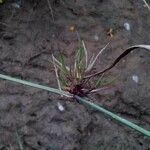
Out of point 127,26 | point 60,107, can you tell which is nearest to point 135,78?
point 127,26

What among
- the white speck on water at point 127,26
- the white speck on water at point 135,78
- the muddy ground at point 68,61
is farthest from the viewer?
the white speck on water at point 127,26

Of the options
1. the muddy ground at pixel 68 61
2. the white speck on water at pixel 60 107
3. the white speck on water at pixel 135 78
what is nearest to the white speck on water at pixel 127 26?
the muddy ground at pixel 68 61

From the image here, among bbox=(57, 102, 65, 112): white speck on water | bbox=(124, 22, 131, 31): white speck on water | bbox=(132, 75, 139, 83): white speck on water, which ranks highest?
bbox=(124, 22, 131, 31): white speck on water

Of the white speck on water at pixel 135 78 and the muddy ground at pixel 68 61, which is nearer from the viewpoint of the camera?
the muddy ground at pixel 68 61

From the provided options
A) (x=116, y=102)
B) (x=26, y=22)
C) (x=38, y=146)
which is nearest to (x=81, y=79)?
(x=38, y=146)

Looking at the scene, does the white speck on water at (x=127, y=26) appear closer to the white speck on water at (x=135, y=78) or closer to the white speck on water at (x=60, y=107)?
the white speck on water at (x=135, y=78)

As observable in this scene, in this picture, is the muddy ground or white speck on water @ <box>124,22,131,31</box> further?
white speck on water @ <box>124,22,131,31</box>

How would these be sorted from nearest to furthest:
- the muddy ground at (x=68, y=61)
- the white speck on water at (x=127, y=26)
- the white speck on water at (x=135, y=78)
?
the muddy ground at (x=68, y=61) < the white speck on water at (x=135, y=78) < the white speck on water at (x=127, y=26)

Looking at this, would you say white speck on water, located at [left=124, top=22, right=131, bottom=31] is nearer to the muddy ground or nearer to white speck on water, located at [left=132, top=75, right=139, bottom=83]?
the muddy ground

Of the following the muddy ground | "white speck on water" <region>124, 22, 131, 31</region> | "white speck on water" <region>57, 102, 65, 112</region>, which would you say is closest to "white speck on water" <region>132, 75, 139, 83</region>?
the muddy ground
